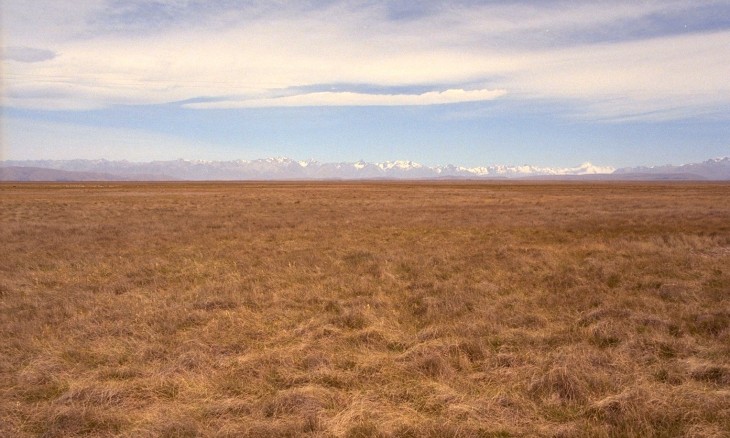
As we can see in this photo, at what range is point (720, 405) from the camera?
17.6 ft

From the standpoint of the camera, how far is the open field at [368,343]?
17.3 ft

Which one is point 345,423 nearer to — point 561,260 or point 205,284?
point 205,284

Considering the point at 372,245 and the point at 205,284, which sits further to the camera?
the point at 372,245

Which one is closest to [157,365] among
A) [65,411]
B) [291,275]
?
[65,411]

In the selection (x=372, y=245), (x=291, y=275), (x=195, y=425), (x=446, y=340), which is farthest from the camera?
(x=372, y=245)

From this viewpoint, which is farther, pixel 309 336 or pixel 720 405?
pixel 309 336

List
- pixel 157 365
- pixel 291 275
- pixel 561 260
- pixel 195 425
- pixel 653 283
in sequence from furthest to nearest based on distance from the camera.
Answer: pixel 561 260, pixel 291 275, pixel 653 283, pixel 157 365, pixel 195 425

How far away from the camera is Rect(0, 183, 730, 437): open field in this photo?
528cm

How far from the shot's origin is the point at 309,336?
812 centimetres

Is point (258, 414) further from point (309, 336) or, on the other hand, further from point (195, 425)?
point (309, 336)

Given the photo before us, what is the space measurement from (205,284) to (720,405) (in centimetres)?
1099

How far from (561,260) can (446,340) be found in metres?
9.07

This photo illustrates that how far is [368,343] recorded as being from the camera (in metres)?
7.79

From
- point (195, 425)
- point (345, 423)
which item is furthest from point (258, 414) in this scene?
point (345, 423)
